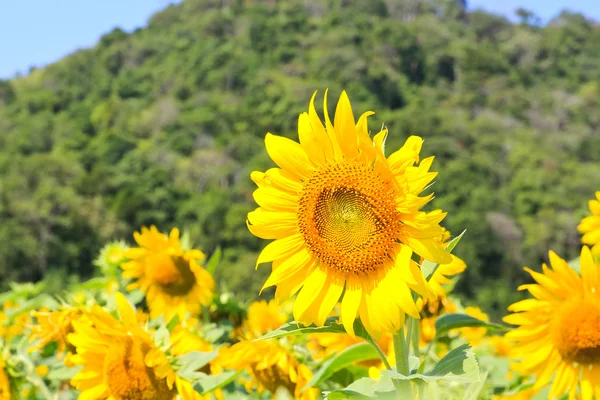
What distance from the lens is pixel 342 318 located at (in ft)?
3.00

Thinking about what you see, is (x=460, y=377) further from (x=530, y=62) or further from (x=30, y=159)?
(x=530, y=62)

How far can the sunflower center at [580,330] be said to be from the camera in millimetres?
1264

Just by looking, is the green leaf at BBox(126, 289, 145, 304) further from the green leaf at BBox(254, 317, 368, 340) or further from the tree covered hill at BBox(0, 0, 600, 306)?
the tree covered hill at BBox(0, 0, 600, 306)

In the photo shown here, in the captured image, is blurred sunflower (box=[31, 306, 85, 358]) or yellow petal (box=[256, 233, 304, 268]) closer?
yellow petal (box=[256, 233, 304, 268])

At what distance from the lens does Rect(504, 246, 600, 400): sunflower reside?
1266mm

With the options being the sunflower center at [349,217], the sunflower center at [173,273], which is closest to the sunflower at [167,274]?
the sunflower center at [173,273]

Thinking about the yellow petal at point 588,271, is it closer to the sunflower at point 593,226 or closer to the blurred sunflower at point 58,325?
the sunflower at point 593,226

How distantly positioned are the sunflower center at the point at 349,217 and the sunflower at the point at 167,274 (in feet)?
3.16

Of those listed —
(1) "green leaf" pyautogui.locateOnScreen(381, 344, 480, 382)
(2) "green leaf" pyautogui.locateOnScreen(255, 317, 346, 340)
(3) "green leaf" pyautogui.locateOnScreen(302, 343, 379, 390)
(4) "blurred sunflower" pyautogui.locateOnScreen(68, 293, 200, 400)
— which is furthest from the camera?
(4) "blurred sunflower" pyautogui.locateOnScreen(68, 293, 200, 400)

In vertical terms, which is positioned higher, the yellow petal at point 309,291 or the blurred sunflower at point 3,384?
the yellow petal at point 309,291

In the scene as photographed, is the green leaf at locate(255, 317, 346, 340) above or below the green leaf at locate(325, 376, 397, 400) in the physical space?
above

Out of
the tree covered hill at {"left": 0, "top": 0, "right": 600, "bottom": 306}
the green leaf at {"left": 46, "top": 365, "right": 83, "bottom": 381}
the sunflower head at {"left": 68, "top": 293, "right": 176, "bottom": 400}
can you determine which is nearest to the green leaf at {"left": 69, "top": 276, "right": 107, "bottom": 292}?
the green leaf at {"left": 46, "top": 365, "right": 83, "bottom": 381}

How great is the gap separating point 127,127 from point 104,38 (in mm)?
20482

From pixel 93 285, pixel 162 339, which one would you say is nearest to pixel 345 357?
pixel 162 339
